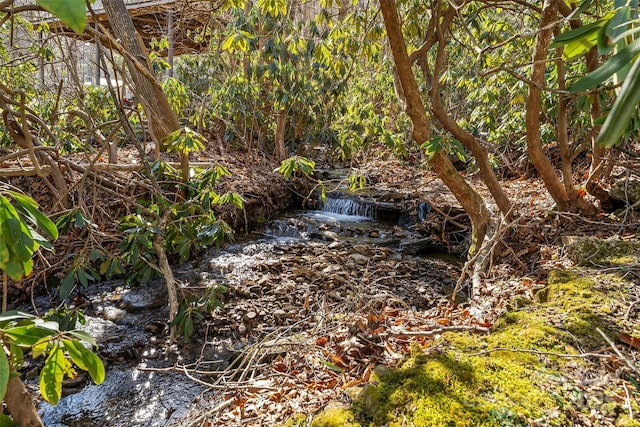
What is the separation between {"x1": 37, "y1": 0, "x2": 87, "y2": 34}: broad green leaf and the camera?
1.54 ft

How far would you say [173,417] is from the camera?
2.46m

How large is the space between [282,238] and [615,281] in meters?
4.44

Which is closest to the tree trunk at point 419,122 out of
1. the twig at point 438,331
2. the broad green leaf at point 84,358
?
the twig at point 438,331

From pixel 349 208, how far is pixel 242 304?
3.98 meters

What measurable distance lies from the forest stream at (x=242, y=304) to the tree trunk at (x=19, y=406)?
2.65 ft

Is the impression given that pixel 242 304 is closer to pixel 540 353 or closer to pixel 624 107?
pixel 540 353

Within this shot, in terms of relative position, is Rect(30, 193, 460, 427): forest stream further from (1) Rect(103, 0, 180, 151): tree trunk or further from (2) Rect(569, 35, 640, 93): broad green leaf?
(2) Rect(569, 35, 640, 93): broad green leaf

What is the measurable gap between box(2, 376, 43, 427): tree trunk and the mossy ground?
89 centimetres

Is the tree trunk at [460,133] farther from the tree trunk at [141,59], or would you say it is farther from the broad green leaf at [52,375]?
the broad green leaf at [52,375]

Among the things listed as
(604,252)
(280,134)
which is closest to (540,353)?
(604,252)

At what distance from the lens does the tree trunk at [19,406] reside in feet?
3.04

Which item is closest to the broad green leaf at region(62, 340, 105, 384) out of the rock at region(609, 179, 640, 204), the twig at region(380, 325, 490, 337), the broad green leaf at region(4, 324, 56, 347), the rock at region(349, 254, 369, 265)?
the broad green leaf at region(4, 324, 56, 347)

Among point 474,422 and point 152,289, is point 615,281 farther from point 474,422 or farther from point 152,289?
point 152,289

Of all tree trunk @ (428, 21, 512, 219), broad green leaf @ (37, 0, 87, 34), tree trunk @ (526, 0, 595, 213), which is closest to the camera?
broad green leaf @ (37, 0, 87, 34)
